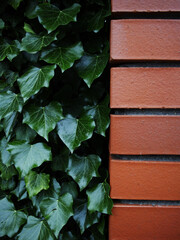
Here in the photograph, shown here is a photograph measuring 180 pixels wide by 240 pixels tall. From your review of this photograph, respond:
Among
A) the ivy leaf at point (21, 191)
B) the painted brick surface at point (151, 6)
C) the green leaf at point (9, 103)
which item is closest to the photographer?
the painted brick surface at point (151, 6)

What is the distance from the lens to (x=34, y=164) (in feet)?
2.56

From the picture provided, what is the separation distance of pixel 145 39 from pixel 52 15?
13.0 inches

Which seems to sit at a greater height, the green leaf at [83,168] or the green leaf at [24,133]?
the green leaf at [24,133]

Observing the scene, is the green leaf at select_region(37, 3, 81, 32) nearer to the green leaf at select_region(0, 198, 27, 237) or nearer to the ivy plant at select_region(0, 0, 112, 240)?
the ivy plant at select_region(0, 0, 112, 240)

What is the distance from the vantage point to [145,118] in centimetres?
73

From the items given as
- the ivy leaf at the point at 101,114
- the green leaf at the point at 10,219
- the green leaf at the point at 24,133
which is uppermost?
the ivy leaf at the point at 101,114

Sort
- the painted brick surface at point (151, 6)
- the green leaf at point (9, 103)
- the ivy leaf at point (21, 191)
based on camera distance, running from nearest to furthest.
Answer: the painted brick surface at point (151, 6) → the green leaf at point (9, 103) → the ivy leaf at point (21, 191)

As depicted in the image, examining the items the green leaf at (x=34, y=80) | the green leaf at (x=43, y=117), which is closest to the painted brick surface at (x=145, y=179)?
the green leaf at (x=43, y=117)

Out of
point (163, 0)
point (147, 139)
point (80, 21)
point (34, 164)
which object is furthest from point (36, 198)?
point (163, 0)

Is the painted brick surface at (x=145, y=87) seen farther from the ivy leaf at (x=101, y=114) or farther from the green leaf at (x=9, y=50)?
the green leaf at (x=9, y=50)

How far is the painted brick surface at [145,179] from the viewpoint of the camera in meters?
0.75

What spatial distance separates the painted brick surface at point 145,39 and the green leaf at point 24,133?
43 cm

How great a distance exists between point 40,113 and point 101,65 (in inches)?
11.1

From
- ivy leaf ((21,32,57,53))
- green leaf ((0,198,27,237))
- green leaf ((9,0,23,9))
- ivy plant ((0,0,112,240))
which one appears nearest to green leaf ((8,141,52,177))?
ivy plant ((0,0,112,240))
